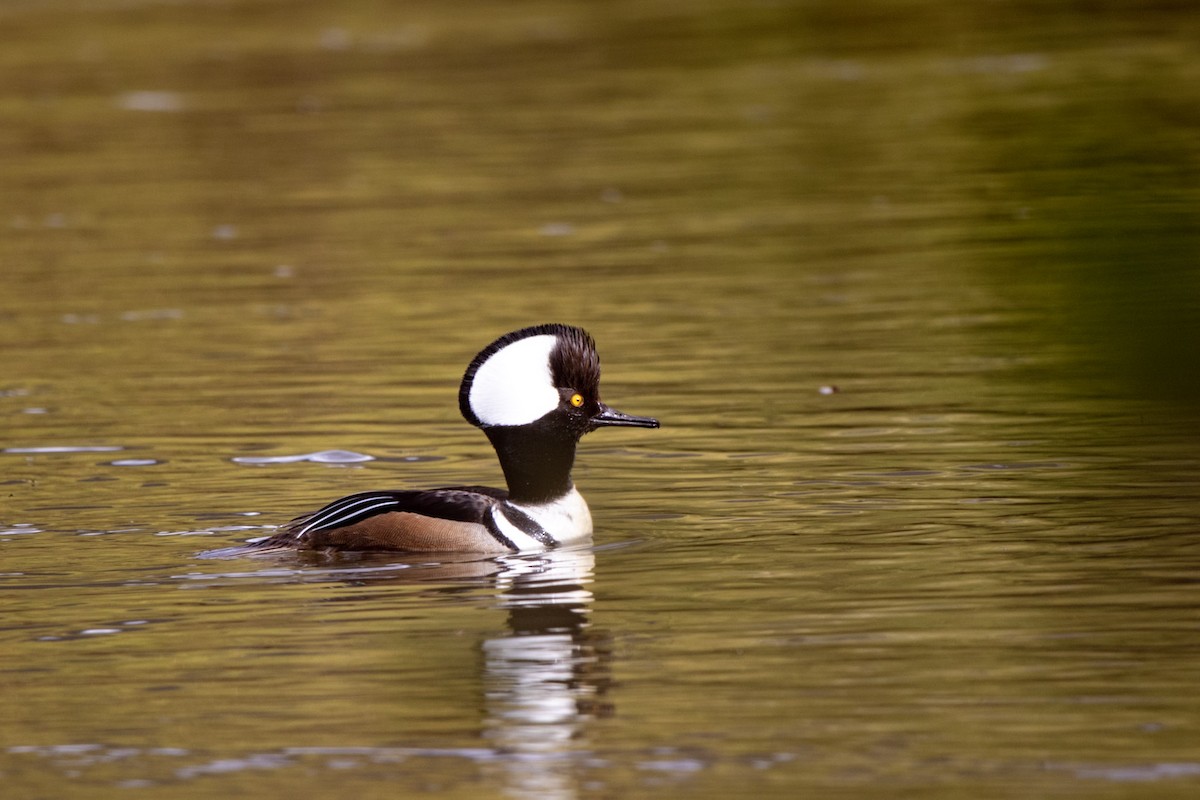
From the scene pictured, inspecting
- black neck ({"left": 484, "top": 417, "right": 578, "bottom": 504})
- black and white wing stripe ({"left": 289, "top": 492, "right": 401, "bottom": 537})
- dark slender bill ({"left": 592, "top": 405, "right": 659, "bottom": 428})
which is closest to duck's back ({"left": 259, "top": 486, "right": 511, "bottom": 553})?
black and white wing stripe ({"left": 289, "top": 492, "right": 401, "bottom": 537})

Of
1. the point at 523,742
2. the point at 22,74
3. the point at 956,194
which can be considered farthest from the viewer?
the point at 22,74

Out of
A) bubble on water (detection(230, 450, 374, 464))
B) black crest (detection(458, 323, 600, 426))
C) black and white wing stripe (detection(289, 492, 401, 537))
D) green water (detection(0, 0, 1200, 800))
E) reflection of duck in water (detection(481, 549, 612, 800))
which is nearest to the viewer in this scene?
green water (detection(0, 0, 1200, 800))

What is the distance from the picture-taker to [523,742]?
19.6 feet

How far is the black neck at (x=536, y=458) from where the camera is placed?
29.3ft

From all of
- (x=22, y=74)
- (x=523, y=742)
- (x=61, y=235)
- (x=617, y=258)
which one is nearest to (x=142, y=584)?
(x=523, y=742)

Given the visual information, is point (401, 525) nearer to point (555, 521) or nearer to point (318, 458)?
point (555, 521)

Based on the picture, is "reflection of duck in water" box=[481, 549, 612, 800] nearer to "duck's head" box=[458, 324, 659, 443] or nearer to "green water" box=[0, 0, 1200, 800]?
"green water" box=[0, 0, 1200, 800]

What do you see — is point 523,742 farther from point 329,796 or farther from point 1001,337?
point 1001,337

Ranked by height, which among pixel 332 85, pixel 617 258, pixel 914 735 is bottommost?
pixel 914 735

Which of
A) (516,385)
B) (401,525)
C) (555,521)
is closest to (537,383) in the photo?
(516,385)

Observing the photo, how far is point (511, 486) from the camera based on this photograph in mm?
9023

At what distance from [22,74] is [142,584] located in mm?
30635

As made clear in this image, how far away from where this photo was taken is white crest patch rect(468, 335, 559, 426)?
29.0 ft

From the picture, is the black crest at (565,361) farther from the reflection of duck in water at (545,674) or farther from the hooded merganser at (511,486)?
the reflection of duck in water at (545,674)
